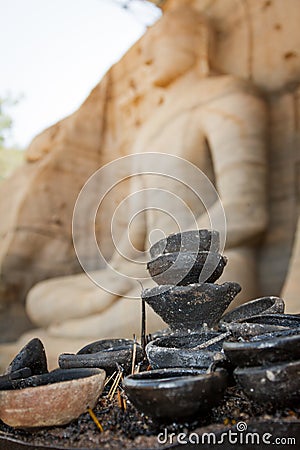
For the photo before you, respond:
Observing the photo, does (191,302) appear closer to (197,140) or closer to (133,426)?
(133,426)

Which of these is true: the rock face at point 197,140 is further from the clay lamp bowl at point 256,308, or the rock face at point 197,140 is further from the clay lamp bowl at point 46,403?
the clay lamp bowl at point 46,403

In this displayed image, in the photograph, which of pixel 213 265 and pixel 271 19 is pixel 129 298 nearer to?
pixel 213 265

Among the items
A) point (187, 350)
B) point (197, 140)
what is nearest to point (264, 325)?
point (187, 350)

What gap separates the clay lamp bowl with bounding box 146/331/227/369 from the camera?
934 millimetres

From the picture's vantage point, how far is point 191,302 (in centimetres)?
104

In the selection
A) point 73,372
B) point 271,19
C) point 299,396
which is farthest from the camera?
point 271,19

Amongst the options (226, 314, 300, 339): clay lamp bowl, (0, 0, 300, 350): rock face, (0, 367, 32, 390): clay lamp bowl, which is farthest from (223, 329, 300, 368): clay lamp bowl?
(0, 0, 300, 350): rock face

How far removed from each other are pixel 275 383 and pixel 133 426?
276mm

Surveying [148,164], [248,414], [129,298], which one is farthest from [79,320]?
[248,414]

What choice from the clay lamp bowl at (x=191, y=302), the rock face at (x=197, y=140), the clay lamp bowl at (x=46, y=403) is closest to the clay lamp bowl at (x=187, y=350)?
the clay lamp bowl at (x=191, y=302)

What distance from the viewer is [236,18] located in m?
3.57

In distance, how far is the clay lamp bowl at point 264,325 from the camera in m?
0.93

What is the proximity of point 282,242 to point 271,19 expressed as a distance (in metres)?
1.70

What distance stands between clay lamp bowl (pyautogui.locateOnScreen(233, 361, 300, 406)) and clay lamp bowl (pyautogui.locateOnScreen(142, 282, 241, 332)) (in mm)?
261
